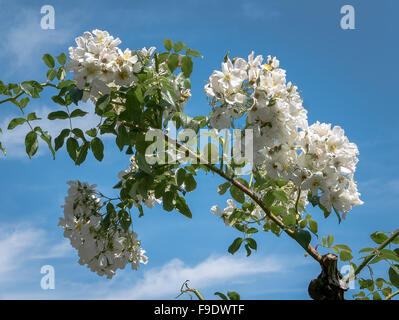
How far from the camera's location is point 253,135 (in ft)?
5.72

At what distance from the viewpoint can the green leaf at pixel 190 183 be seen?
2.04 metres

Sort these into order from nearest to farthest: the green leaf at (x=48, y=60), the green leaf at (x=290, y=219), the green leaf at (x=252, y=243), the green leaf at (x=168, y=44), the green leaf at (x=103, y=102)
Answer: the green leaf at (x=103, y=102) → the green leaf at (x=290, y=219) → the green leaf at (x=168, y=44) → the green leaf at (x=48, y=60) → the green leaf at (x=252, y=243)

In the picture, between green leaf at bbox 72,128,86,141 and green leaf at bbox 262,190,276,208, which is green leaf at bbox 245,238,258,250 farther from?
green leaf at bbox 72,128,86,141

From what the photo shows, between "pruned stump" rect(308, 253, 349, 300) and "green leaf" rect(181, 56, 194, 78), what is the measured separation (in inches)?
42.4

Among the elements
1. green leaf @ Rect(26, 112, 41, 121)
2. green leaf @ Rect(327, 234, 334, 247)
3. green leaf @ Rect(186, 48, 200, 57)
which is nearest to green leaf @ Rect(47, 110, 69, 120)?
green leaf @ Rect(26, 112, 41, 121)

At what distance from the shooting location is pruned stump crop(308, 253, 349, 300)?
6.42 feet

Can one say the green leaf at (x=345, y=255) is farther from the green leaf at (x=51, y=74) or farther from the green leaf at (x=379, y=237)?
the green leaf at (x=51, y=74)

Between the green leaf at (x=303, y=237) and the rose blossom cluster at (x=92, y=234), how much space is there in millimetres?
965

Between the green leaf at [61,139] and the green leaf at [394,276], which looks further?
the green leaf at [61,139]

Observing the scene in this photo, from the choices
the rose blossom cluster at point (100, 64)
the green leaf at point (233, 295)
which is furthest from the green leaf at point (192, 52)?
the green leaf at point (233, 295)

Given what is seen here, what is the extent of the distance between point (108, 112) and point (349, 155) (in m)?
1.15

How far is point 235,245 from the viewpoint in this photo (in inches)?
98.7
